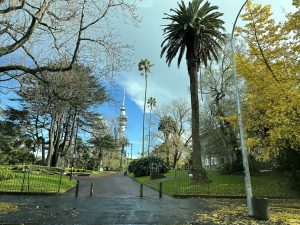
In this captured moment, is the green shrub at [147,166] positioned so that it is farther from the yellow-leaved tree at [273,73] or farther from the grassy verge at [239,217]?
the grassy verge at [239,217]

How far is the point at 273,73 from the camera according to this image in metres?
17.5

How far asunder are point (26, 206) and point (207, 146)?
33.5 metres

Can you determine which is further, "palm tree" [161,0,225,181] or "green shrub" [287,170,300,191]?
"palm tree" [161,0,225,181]

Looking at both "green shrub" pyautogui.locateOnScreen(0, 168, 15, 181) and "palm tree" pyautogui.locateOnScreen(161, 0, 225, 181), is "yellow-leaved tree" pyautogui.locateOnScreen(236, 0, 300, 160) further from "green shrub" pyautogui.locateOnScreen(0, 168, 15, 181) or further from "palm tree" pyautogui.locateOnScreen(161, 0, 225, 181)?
"green shrub" pyautogui.locateOnScreen(0, 168, 15, 181)

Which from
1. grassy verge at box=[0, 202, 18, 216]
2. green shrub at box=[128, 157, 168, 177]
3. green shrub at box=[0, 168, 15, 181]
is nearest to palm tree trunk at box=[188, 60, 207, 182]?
green shrub at box=[0, 168, 15, 181]

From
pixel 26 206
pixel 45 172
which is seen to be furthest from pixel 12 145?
pixel 26 206

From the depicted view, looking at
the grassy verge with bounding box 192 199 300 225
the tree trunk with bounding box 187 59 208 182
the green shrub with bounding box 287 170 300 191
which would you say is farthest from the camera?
the tree trunk with bounding box 187 59 208 182

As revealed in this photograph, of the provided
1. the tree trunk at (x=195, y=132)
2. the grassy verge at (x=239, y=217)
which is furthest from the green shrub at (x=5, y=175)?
the grassy verge at (x=239, y=217)

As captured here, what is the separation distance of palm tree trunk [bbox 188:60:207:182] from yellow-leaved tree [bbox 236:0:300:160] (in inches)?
292

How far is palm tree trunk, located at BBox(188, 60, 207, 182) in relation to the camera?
1009 inches

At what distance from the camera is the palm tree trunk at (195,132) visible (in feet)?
84.1

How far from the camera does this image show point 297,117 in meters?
16.9

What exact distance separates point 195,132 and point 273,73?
35.7 feet

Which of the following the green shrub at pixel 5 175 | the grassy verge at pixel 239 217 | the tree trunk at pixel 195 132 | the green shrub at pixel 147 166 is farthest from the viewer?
the green shrub at pixel 147 166
